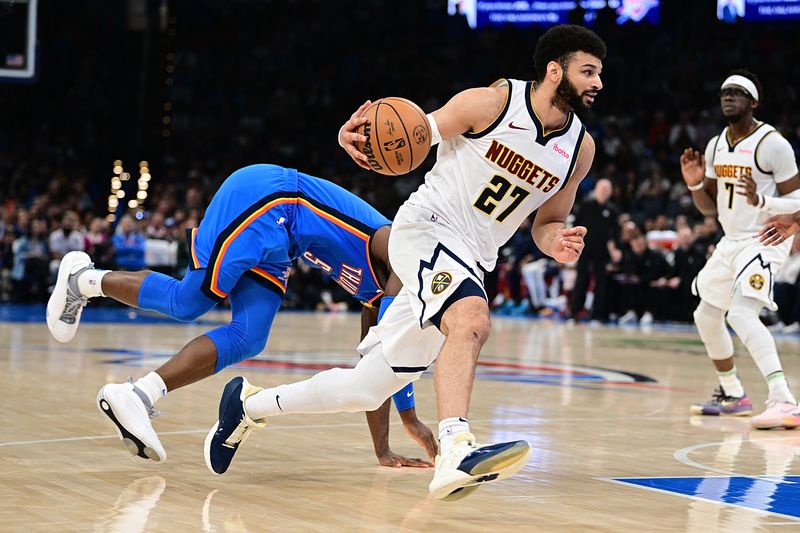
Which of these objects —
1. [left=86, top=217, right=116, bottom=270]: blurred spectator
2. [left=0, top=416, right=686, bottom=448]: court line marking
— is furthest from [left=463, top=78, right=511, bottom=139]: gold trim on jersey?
[left=86, top=217, right=116, bottom=270]: blurred spectator

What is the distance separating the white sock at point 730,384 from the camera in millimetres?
7570

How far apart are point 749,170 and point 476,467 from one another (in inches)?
165

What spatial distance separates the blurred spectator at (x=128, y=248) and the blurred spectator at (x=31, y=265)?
1.20 m

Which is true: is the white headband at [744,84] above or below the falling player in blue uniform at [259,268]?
above

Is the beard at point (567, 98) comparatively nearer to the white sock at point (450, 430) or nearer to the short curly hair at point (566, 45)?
the short curly hair at point (566, 45)

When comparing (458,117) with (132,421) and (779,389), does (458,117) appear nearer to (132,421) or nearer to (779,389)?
(132,421)

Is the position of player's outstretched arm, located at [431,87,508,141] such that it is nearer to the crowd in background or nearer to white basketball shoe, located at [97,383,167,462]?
white basketball shoe, located at [97,383,167,462]

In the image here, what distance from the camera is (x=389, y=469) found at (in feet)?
16.6

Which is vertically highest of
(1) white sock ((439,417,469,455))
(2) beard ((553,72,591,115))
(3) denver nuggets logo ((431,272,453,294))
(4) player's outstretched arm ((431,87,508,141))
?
(2) beard ((553,72,591,115))

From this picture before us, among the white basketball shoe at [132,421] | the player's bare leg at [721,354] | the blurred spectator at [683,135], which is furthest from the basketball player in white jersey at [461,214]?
the blurred spectator at [683,135]

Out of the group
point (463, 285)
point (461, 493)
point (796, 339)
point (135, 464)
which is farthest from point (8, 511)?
point (796, 339)

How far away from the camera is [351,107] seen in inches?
1045

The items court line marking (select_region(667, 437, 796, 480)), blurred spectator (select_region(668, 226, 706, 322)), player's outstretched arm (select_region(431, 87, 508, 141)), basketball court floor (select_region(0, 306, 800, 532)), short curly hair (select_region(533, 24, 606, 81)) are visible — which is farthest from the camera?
blurred spectator (select_region(668, 226, 706, 322))

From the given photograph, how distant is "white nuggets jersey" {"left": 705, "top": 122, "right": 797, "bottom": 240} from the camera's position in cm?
730
